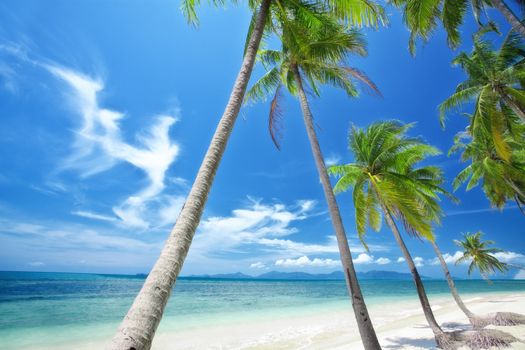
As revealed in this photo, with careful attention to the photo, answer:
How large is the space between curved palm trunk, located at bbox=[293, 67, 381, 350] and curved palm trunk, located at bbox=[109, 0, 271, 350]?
340 cm

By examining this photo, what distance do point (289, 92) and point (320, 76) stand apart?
4.60 feet

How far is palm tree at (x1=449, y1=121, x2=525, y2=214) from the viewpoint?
1336 cm

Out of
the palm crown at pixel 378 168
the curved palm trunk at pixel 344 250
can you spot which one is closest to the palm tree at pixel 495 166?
the palm crown at pixel 378 168

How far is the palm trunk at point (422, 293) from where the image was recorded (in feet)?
25.0

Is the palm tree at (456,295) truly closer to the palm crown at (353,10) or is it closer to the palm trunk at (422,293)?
the palm trunk at (422,293)

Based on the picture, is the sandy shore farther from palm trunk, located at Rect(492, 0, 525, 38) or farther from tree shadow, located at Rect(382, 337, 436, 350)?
palm trunk, located at Rect(492, 0, 525, 38)

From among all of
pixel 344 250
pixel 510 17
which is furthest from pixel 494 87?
pixel 344 250

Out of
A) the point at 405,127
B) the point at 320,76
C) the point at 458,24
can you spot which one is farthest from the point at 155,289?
the point at 458,24

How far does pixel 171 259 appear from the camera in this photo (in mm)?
2135

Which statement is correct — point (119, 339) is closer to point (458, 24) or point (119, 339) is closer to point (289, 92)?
point (289, 92)

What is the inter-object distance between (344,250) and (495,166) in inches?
546

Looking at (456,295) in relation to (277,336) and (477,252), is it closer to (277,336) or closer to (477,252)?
(277,336)

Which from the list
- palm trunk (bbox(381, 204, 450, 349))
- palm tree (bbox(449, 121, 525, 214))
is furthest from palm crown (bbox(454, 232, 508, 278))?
palm trunk (bbox(381, 204, 450, 349))

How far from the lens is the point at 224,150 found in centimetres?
338
